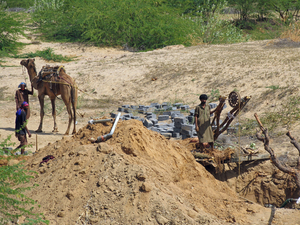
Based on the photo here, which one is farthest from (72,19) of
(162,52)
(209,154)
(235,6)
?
(209,154)

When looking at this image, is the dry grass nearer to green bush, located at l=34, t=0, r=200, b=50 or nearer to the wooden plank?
green bush, located at l=34, t=0, r=200, b=50

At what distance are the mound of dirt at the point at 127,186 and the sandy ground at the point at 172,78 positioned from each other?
13.3 ft

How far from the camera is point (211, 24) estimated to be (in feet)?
65.3

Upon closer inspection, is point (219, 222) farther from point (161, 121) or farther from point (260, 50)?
point (260, 50)

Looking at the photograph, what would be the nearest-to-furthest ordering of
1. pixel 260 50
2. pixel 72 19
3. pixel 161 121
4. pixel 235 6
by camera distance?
pixel 161 121, pixel 260 50, pixel 72 19, pixel 235 6

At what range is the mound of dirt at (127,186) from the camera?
479cm

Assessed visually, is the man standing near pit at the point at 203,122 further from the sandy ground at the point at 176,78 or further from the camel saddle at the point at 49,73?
the camel saddle at the point at 49,73

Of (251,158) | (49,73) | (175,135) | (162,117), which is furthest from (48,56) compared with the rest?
(251,158)

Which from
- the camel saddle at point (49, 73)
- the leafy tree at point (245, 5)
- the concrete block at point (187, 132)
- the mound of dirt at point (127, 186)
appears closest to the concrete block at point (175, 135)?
the concrete block at point (187, 132)

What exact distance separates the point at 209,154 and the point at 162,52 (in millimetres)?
10889

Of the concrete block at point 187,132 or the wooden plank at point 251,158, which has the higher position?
the wooden plank at point 251,158

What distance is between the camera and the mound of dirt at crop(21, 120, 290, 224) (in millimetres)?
4793

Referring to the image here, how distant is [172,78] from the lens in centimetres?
1478

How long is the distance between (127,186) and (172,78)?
33.2 feet
